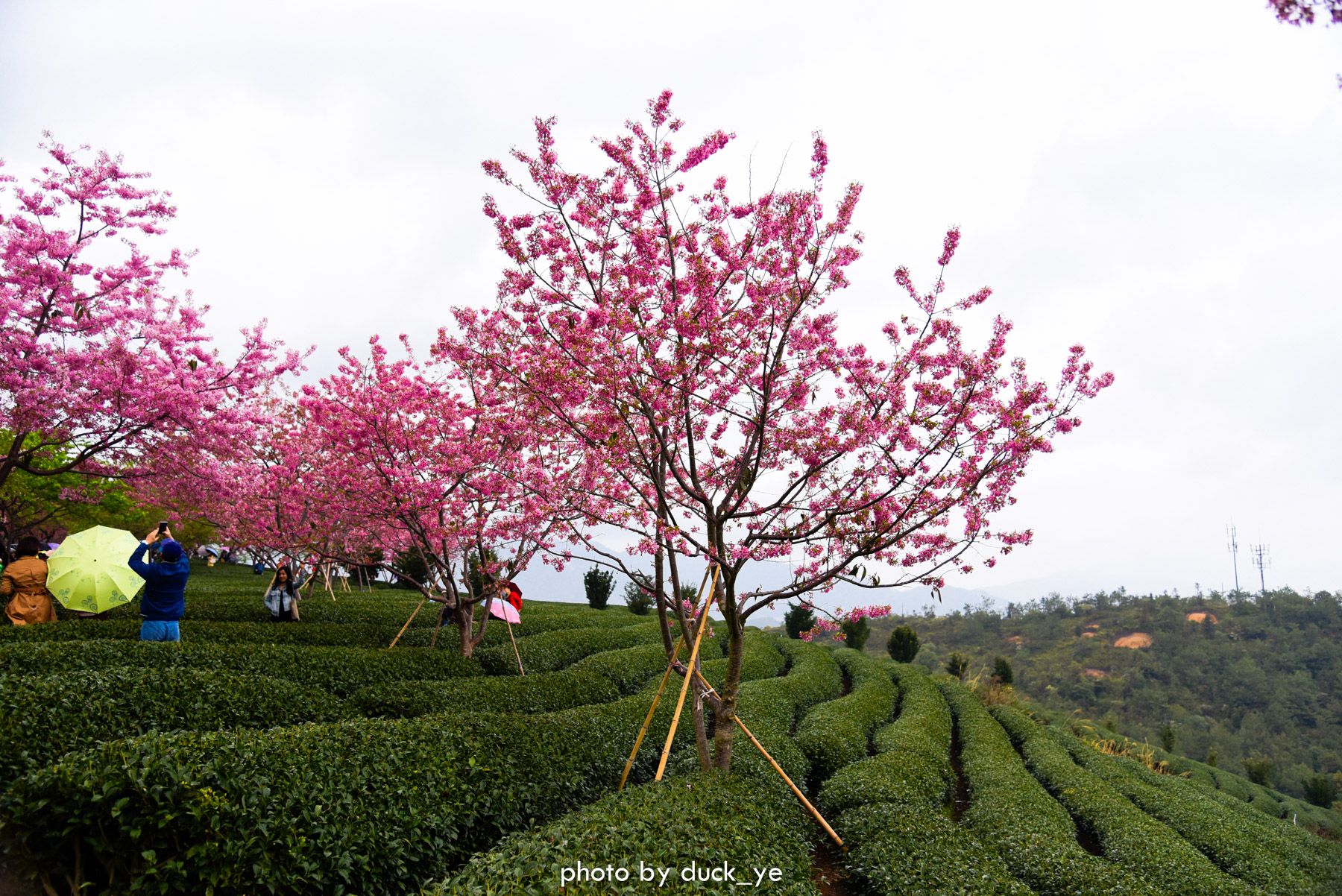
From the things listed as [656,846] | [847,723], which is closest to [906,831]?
[656,846]

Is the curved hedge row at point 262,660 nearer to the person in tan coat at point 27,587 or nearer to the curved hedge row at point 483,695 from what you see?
the curved hedge row at point 483,695

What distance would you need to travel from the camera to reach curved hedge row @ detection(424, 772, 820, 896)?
390cm

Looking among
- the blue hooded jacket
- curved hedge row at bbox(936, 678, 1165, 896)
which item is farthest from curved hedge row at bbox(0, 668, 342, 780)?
curved hedge row at bbox(936, 678, 1165, 896)

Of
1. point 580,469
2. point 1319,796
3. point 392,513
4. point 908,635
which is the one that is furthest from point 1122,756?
point 392,513

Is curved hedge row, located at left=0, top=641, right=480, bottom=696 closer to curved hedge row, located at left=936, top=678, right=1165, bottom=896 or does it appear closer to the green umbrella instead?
the green umbrella

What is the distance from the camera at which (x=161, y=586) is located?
928cm

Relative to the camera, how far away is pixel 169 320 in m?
13.6

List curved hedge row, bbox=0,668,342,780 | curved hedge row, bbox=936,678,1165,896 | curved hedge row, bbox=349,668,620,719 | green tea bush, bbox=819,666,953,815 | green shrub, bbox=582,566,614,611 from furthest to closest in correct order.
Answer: green shrub, bbox=582,566,614,611 → green tea bush, bbox=819,666,953,815 → curved hedge row, bbox=349,668,620,719 → curved hedge row, bbox=936,678,1165,896 → curved hedge row, bbox=0,668,342,780

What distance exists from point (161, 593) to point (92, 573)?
1.16 m

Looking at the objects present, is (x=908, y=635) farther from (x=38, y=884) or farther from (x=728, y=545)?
(x=38, y=884)

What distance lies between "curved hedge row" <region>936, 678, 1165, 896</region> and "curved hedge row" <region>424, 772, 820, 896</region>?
117 inches

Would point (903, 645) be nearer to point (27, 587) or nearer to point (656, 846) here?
point (656, 846)

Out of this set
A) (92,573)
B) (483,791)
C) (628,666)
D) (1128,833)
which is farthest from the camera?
(628,666)

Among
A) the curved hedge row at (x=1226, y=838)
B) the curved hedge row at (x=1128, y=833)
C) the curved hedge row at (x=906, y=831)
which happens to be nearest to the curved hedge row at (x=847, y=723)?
the curved hedge row at (x=906, y=831)
